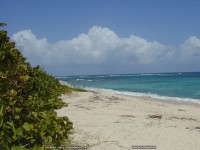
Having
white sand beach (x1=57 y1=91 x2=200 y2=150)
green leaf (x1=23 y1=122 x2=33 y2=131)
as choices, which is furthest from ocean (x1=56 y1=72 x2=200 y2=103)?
green leaf (x1=23 y1=122 x2=33 y2=131)

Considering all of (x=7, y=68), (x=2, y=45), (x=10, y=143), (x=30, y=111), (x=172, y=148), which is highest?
(x=2, y=45)

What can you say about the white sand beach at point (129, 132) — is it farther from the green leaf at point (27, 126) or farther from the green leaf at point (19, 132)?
the green leaf at point (19, 132)

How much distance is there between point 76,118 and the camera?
1139 cm

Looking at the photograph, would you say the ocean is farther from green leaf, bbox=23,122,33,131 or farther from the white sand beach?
green leaf, bbox=23,122,33,131

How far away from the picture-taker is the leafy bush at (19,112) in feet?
16.7

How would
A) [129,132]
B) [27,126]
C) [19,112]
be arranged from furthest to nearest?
1. [129,132]
2. [19,112]
3. [27,126]

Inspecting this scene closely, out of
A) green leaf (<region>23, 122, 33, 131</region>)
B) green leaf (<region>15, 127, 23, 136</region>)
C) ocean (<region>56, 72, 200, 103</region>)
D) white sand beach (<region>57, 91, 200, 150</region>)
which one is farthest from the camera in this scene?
ocean (<region>56, 72, 200, 103</region>)

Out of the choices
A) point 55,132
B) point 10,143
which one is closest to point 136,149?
point 55,132

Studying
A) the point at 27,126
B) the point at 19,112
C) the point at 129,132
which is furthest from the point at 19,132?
the point at 129,132

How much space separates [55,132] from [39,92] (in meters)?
1.40

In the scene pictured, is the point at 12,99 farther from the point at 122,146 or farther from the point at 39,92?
the point at 122,146

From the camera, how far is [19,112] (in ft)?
17.8

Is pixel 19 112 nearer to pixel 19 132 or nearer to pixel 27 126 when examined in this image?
pixel 27 126

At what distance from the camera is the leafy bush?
16.7 feet
